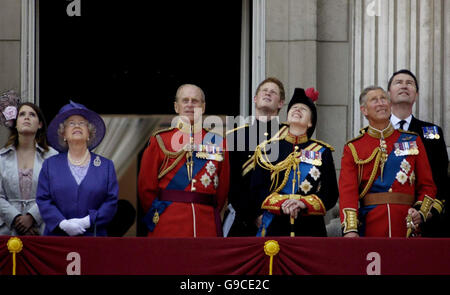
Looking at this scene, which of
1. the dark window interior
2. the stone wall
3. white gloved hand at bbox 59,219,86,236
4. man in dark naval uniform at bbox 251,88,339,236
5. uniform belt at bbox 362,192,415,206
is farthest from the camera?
the dark window interior

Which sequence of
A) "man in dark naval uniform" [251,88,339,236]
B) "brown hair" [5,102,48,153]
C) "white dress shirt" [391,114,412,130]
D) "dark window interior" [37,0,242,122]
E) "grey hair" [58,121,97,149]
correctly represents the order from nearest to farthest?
"man in dark naval uniform" [251,88,339,236] → "grey hair" [58,121,97,149] → "brown hair" [5,102,48,153] → "white dress shirt" [391,114,412,130] → "dark window interior" [37,0,242,122]

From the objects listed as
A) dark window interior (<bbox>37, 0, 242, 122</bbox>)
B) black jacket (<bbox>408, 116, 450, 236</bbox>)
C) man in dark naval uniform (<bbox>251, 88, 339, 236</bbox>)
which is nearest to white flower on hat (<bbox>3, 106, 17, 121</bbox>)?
man in dark naval uniform (<bbox>251, 88, 339, 236</bbox>)

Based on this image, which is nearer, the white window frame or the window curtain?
the white window frame

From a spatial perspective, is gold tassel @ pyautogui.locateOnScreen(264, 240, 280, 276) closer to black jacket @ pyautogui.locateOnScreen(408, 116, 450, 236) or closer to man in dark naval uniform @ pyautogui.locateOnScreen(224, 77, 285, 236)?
man in dark naval uniform @ pyautogui.locateOnScreen(224, 77, 285, 236)

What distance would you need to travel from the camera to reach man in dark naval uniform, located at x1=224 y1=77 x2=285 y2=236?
7.45m

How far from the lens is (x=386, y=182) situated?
724cm

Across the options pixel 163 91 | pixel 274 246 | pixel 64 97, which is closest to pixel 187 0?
pixel 163 91

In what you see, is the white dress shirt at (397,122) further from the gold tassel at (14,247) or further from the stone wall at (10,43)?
the stone wall at (10,43)

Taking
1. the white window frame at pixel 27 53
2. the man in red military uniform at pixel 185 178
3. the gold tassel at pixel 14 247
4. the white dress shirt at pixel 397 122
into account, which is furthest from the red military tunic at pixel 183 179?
the white window frame at pixel 27 53

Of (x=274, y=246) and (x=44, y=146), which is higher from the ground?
(x=44, y=146)

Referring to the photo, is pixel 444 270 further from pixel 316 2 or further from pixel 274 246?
pixel 316 2


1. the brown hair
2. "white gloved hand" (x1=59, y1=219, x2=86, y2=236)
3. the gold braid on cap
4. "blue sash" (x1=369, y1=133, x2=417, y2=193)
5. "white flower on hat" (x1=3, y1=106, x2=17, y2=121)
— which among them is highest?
"white flower on hat" (x1=3, y1=106, x2=17, y2=121)

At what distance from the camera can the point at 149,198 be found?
7309 mm

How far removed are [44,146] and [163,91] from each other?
11.2 feet
